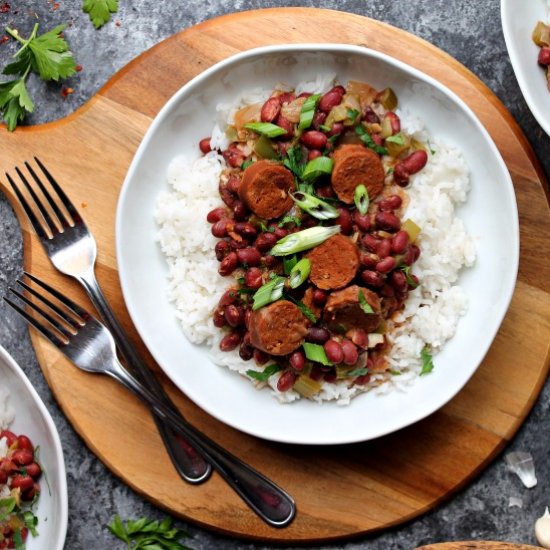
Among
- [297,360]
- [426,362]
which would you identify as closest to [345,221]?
[297,360]

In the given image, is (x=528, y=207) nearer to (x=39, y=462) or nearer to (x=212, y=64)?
(x=212, y=64)

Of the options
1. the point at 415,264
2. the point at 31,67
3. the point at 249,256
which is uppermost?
the point at 31,67

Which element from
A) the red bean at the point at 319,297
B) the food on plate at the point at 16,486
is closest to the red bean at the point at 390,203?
the red bean at the point at 319,297

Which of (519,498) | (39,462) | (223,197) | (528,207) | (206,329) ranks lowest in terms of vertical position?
(519,498)

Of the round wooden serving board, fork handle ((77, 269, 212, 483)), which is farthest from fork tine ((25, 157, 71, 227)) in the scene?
fork handle ((77, 269, 212, 483))

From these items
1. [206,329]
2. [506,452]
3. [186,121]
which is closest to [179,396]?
[206,329]

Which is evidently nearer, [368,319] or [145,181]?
[368,319]

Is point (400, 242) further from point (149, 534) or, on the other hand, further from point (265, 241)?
point (149, 534)
